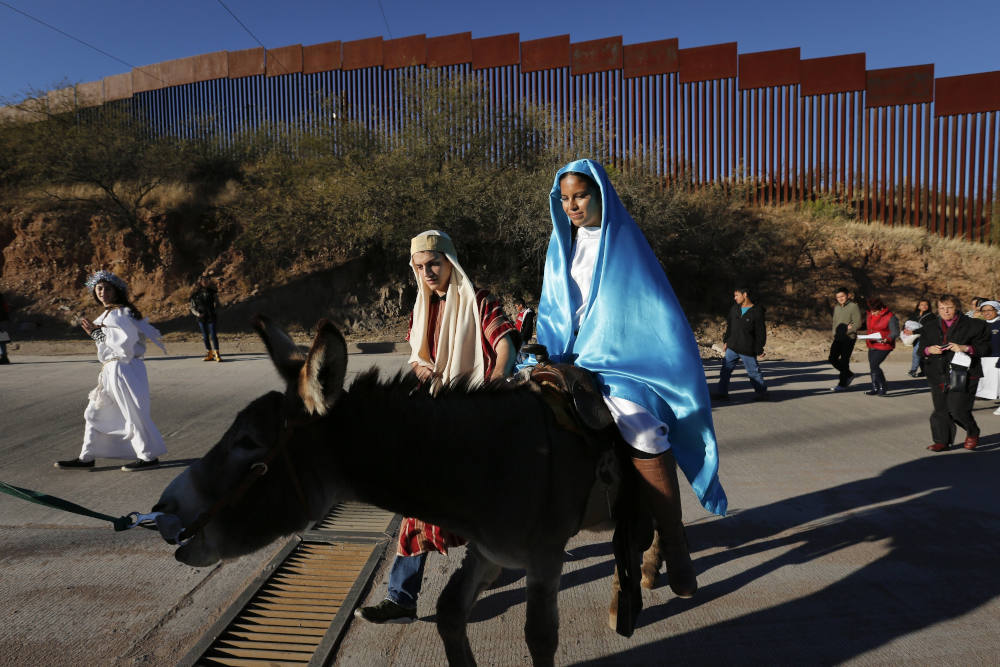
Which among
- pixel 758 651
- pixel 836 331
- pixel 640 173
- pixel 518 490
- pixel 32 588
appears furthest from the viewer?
pixel 640 173

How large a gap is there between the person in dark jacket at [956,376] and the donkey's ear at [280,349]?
276 inches

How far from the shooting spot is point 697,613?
10.7 feet

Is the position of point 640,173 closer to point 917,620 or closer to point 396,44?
point 396,44

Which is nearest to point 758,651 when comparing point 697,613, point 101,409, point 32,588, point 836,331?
point 697,613

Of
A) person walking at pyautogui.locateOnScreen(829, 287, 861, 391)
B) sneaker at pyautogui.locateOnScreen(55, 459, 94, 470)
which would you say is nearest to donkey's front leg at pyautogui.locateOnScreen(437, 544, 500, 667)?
sneaker at pyautogui.locateOnScreen(55, 459, 94, 470)

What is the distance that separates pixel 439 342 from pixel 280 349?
124 centimetres

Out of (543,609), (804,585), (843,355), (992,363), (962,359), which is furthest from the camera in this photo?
(843,355)

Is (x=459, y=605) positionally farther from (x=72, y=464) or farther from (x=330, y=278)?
(x=330, y=278)

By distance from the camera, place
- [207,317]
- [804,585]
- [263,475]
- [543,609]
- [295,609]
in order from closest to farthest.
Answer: [263,475] → [543,609] → [295,609] → [804,585] → [207,317]

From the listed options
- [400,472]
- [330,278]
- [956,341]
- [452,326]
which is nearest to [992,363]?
[956,341]

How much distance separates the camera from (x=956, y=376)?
21.6 ft

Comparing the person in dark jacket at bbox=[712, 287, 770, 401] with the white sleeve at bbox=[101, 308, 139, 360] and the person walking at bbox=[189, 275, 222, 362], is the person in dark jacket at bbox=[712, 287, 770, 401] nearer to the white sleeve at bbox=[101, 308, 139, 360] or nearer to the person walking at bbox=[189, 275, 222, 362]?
the white sleeve at bbox=[101, 308, 139, 360]

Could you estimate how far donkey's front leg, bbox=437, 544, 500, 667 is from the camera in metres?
A: 2.32

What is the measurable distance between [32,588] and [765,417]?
25.7ft
